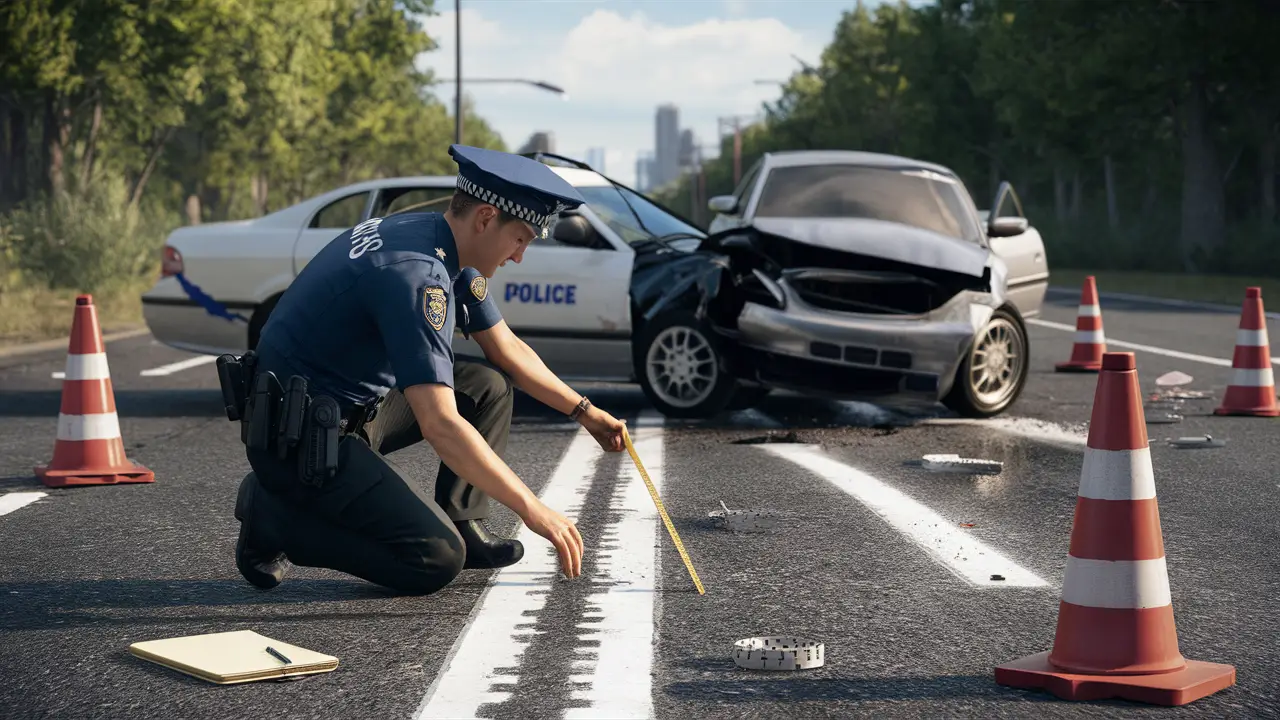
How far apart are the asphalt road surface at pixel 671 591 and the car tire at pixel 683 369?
79 centimetres

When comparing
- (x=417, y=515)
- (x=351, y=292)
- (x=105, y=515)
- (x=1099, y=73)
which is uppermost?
(x=1099, y=73)

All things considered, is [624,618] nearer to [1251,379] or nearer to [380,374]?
[380,374]

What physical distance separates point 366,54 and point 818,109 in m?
28.6

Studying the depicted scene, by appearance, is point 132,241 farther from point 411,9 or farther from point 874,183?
point 411,9

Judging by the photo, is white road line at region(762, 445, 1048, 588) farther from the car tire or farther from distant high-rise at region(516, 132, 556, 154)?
distant high-rise at region(516, 132, 556, 154)

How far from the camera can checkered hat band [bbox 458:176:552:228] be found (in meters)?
4.71

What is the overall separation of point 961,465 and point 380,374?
3851mm

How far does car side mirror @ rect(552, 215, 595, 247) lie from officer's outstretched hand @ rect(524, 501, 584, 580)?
6.00m

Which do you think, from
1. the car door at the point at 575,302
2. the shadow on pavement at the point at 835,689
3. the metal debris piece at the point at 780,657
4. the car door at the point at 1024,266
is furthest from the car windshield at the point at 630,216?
the shadow on pavement at the point at 835,689

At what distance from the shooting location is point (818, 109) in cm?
7044

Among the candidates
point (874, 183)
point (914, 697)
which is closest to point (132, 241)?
point (874, 183)

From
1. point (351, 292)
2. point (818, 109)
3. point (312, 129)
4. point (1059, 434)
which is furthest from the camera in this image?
point (818, 109)

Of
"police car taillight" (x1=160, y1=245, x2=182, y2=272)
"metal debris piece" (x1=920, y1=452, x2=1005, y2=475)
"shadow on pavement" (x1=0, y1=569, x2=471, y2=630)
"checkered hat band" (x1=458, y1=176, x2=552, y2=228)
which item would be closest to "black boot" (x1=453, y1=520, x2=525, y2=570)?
"shadow on pavement" (x1=0, y1=569, x2=471, y2=630)

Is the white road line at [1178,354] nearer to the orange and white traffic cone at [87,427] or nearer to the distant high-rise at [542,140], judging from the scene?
the orange and white traffic cone at [87,427]
